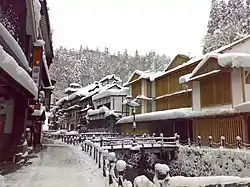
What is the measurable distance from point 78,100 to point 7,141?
54.9 metres

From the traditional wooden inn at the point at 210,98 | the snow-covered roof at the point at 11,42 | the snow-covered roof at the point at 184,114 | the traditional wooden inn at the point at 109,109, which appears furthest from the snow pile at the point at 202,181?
the traditional wooden inn at the point at 109,109

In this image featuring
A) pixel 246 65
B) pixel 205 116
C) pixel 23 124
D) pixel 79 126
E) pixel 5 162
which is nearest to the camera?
pixel 5 162

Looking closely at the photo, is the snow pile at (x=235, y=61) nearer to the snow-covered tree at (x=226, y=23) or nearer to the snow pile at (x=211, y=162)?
the snow pile at (x=211, y=162)

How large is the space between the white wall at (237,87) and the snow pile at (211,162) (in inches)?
188

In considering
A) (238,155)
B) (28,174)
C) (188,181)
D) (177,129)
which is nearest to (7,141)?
(28,174)

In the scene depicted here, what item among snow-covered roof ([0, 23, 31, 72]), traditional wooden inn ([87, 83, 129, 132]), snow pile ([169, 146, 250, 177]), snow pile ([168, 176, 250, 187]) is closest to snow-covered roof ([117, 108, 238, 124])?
snow pile ([169, 146, 250, 177])

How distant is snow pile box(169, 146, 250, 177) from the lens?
1808 centimetres

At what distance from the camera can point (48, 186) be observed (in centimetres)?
852

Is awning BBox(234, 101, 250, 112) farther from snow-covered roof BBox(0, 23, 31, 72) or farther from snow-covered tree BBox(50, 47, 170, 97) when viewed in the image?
snow-covered tree BBox(50, 47, 170, 97)

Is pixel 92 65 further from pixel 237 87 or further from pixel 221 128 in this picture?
pixel 237 87

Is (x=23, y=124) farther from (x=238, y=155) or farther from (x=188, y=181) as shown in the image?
(x=238, y=155)

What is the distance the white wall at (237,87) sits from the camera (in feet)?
72.9

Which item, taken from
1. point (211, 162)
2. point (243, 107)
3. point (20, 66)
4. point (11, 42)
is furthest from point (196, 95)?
point (11, 42)

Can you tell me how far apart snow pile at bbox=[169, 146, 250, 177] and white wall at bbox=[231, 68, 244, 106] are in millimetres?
4786
